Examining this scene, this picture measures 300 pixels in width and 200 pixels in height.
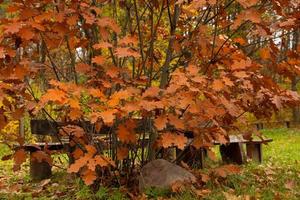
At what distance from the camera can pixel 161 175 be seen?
4.78 metres

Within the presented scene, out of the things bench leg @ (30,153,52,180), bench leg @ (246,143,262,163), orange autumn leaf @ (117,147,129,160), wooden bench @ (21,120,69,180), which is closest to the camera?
orange autumn leaf @ (117,147,129,160)

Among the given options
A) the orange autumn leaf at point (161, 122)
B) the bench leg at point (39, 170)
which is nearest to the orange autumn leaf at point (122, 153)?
the orange autumn leaf at point (161, 122)

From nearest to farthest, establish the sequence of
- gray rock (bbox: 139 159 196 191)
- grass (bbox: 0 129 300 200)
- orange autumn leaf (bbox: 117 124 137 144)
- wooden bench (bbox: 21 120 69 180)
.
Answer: orange autumn leaf (bbox: 117 124 137 144) → grass (bbox: 0 129 300 200) → gray rock (bbox: 139 159 196 191) → wooden bench (bbox: 21 120 69 180)

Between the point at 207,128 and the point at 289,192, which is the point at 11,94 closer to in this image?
the point at 207,128

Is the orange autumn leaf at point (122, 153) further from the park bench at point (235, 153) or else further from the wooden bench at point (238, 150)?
the wooden bench at point (238, 150)

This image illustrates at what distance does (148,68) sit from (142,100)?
1.53 metres

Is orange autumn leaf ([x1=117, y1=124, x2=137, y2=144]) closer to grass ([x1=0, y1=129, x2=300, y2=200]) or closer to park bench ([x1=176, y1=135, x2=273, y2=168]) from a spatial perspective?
grass ([x1=0, y1=129, x2=300, y2=200])

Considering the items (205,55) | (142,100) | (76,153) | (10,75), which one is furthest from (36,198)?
(205,55)

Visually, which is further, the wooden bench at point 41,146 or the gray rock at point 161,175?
the wooden bench at point 41,146

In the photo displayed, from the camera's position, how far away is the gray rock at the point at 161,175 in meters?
4.72

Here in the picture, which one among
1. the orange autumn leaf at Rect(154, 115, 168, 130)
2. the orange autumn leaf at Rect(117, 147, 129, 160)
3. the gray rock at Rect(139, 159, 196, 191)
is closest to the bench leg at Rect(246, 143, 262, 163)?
the gray rock at Rect(139, 159, 196, 191)

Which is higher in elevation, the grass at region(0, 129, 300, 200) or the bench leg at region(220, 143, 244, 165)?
the bench leg at region(220, 143, 244, 165)

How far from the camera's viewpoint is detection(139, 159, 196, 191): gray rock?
4.72 meters

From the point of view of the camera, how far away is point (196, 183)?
16.0 feet
